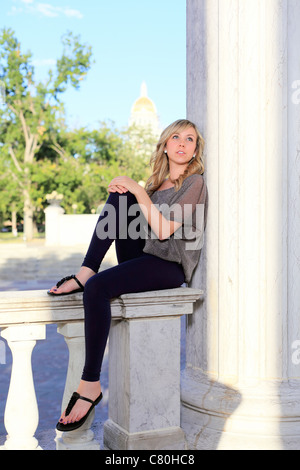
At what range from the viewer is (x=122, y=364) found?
7.66 feet

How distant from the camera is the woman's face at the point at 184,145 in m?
2.54

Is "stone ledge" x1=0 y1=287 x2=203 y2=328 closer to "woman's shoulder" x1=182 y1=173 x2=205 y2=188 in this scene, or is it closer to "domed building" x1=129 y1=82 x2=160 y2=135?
"woman's shoulder" x1=182 y1=173 x2=205 y2=188

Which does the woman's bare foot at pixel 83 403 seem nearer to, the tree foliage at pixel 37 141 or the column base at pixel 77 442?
the column base at pixel 77 442

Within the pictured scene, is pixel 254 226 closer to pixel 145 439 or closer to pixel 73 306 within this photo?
pixel 73 306

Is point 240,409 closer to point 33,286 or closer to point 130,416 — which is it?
point 130,416

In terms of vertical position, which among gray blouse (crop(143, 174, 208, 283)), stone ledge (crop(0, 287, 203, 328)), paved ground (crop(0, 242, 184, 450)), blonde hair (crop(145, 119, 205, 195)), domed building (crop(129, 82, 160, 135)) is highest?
domed building (crop(129, 82, 160, 135))

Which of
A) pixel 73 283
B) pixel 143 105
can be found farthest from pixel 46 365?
pixel 143 105

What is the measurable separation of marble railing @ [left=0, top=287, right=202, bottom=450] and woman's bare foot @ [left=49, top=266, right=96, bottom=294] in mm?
43

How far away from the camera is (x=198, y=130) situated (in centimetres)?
256

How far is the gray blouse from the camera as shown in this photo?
7.86 feet

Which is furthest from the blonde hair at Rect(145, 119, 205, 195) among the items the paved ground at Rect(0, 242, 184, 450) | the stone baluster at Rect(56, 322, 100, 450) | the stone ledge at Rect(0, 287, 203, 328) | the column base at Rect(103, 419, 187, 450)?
the paved ground at Rect(0, 242, 184, 450)

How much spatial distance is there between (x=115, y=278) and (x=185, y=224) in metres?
0.43

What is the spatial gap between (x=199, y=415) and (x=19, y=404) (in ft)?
2.82

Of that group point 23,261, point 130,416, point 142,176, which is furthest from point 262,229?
point 142,176
